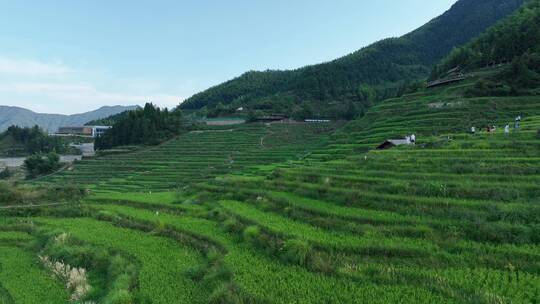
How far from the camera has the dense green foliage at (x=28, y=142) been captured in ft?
262

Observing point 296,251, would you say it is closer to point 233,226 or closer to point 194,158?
point 233,226

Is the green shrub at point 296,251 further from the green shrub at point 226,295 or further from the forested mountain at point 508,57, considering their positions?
the forested mountain at point 508,57

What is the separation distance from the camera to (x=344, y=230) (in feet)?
43.3

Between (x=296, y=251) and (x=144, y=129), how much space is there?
5803 cm

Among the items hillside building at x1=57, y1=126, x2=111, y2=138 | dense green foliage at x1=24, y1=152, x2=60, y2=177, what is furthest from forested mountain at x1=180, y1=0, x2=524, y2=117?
dense green foliage at x1=24, y1=152, x2=60, y2=177

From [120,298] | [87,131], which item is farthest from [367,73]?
[120,298]

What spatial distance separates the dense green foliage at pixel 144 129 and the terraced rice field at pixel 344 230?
40477mm

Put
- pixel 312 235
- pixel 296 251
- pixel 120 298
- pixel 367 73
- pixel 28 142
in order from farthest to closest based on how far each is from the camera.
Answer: pixel 367 73
pixel 28 142
pixel 312 235
pixel 296 251
pixel 120 298

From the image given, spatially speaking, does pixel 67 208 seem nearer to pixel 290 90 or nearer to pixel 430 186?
pixel 430 186

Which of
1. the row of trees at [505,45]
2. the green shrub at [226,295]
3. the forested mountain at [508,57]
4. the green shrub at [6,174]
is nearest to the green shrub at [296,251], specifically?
the green shrub at [226,295]

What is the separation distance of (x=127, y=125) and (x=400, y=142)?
5511 cm

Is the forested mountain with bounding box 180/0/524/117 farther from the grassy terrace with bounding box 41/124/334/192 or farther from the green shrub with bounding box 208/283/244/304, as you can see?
the green shrub with bounding box 208/283/244/304

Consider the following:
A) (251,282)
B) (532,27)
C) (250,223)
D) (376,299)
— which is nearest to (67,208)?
(250,223)

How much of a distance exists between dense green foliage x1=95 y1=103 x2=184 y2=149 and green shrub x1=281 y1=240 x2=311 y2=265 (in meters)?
54.9
